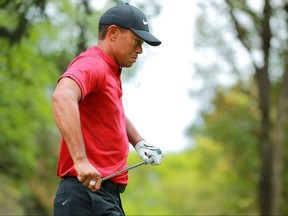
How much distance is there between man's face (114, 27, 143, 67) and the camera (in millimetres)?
5129

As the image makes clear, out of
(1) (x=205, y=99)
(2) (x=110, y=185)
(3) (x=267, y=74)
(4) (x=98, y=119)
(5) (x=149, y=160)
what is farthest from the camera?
(1) (x=205, y=99)

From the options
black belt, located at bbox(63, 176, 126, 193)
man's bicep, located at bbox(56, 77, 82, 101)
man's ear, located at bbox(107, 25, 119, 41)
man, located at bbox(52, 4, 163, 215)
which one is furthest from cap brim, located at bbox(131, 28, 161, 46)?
black belt, located at bbox(63, 176, 126, 193)

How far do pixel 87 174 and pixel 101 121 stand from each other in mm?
502

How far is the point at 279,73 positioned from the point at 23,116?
46.1 feet

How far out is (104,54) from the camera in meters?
5.10

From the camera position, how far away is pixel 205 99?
36.0 m

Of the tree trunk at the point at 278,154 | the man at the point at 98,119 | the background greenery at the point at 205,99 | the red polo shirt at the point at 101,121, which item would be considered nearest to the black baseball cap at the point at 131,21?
the man at the point at 98,119

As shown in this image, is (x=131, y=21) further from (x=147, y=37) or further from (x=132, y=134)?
(x=132, y=134)

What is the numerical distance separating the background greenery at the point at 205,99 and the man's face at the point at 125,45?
8.14m

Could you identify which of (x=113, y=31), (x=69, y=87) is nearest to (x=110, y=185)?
(x=69, y=87)

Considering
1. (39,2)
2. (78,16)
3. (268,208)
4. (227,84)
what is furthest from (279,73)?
(39,2)

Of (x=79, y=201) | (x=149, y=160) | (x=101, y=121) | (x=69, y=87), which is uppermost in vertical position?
(x=69, y=87)

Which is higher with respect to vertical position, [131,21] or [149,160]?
[131,21]

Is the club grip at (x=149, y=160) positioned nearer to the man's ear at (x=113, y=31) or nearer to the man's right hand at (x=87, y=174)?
the man's right hand at (x=87, y=174)
